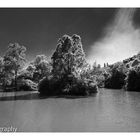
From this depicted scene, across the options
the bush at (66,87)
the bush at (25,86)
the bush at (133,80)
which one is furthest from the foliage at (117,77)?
the bush at (25,86)

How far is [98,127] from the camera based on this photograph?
14.0 ft

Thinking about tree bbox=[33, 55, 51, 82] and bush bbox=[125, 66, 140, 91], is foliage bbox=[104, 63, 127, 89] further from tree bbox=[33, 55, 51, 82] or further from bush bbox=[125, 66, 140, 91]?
tree bbox=[33, 55, 51, 82]

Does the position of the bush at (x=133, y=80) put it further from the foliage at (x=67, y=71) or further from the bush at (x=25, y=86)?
the bush at (x=25, y=86)

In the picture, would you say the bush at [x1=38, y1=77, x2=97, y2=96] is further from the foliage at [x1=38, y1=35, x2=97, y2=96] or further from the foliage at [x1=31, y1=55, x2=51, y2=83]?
the foliage at [x1=31, y1=55, x2=51, y2=83]

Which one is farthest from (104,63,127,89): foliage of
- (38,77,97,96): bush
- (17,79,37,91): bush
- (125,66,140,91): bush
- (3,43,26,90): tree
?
(3,43,26,90): tree

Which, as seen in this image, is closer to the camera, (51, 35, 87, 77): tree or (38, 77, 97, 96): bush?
(38, 77, 97, 96): bush

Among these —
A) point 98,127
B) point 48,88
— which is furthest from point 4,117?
point 48,88

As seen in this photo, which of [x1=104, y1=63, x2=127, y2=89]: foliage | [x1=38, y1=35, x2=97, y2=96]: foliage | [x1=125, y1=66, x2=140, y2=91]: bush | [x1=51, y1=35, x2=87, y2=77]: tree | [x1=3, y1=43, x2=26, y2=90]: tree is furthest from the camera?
[x1=104, y1=63, x2=127, y2=89]: foliage

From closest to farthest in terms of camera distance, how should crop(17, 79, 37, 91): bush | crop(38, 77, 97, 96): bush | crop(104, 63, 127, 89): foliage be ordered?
crop(38, 77, 97, 96): bush < crop(17, 79, 37, 91): bush < crop(104, 63, 127, 89): foliage

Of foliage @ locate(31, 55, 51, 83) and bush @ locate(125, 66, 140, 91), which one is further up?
foliage @ locate(31, 55, 51, 83)

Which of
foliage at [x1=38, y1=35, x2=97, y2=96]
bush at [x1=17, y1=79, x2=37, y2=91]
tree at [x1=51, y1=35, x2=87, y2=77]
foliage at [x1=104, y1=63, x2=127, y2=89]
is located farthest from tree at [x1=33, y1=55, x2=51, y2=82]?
foliage at [x1=104, y1=63, x2=127, y2=89]

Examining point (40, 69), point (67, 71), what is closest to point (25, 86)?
point (40, 69)

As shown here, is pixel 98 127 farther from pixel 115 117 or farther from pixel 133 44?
pixel 133 44

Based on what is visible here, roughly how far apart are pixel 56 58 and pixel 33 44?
180 inches
